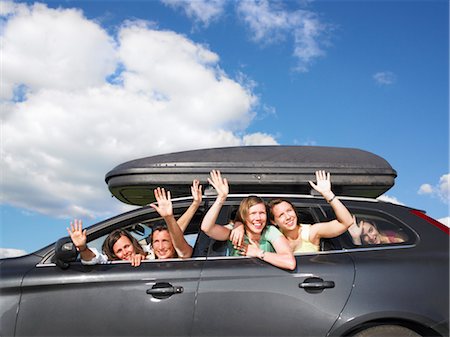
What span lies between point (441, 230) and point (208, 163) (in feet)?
6.35

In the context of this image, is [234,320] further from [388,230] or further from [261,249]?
[388,230]

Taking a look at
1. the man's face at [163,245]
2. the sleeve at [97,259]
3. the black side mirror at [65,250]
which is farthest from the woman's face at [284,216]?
the black side mirror at [65,250]

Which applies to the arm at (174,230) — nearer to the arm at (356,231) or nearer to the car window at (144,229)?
the car window at (144,229)

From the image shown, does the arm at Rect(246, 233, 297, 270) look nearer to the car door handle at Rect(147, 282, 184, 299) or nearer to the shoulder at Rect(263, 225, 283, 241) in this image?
the shoulder at Rect(263, 225, 283, 241)

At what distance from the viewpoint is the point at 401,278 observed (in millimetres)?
3561

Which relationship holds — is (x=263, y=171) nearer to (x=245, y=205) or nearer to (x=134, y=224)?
(x=245, y=205)

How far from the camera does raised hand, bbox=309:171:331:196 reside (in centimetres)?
393

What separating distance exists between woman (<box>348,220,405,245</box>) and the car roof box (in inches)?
16.0

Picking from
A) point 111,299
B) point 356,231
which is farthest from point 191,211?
point 356,231

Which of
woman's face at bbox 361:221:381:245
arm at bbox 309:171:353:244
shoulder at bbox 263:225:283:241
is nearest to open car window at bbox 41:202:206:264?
shoulder at bbox 263:225:283:241

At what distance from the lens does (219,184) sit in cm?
399

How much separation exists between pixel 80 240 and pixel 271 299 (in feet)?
4.78

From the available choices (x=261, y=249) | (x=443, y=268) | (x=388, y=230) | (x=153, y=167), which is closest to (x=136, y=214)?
(x=153, y=167)

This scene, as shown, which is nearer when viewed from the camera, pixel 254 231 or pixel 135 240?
pixel 254 231
